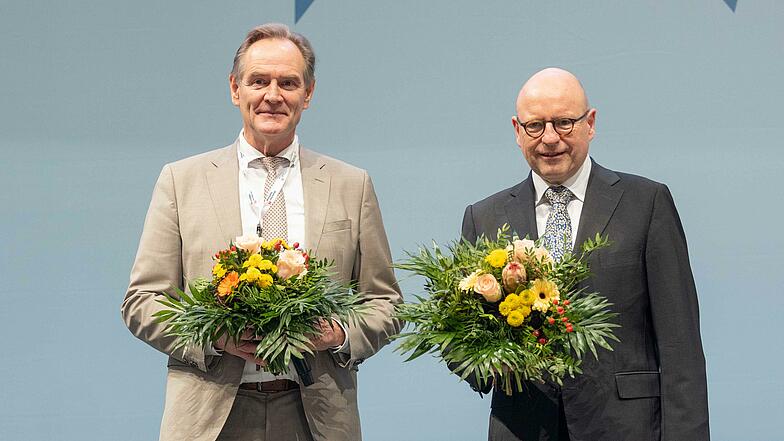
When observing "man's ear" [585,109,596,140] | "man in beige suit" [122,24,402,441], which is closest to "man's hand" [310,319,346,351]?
"man in beige suit" [122,24,402,441]

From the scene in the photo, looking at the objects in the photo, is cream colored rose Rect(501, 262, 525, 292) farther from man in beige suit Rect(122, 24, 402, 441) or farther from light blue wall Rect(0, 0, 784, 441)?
light blue wall Rect(0, 0, 784, 441)

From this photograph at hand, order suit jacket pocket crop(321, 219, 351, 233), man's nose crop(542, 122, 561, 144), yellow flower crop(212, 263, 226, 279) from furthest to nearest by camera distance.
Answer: suit jacket pocket crop(321, 219, 351, 233) → man's nose crop(542, 122, 561, 144) → yellow flower crop(212, 263, 226, 279)

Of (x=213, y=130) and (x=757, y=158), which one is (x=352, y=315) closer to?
(x=213, y=130)

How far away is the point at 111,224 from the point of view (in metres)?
4.34

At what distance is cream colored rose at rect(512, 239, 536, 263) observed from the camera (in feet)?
8.77

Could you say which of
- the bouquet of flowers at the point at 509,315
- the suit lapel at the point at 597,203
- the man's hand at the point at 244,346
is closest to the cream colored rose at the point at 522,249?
the bouquet of flowers at the point at 509,315

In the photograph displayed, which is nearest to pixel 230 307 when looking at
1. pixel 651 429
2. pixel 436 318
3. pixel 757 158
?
pixel 436 318

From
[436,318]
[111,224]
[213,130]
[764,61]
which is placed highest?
[764,61]

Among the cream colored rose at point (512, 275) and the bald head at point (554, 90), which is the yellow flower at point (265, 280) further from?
the bald head at point (554, 90)

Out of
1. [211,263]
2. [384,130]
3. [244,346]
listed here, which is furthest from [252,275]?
[384,130]

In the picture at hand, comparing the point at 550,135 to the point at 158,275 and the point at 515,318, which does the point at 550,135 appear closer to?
the point at 515,318

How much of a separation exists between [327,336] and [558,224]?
0.66m

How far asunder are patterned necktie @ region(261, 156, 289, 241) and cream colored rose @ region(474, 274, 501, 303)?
0.62 m

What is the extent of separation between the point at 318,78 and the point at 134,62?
27.6 inches
